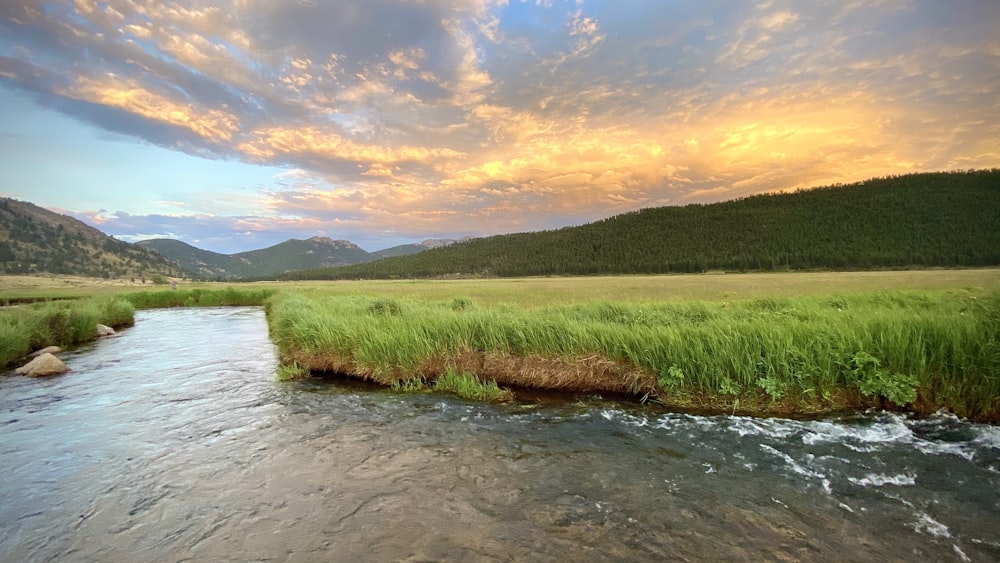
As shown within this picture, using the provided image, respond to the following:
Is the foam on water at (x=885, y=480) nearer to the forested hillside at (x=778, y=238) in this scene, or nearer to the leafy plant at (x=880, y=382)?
the leafy plant at (x=880, y=382)

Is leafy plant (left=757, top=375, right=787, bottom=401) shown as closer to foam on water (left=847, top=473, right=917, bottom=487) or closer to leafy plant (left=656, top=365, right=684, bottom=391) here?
leafy plant (left=656, top=365, right=684, bottom=391)

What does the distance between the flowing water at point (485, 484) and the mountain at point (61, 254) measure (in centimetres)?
14773

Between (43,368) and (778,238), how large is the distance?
159 metres

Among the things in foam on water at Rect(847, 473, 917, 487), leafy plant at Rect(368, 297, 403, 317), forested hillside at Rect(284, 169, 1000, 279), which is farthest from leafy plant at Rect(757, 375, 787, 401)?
forested hillside at Rect(284, 169, 1000, 279)

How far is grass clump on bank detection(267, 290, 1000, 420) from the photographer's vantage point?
8719mm

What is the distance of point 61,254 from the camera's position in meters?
127

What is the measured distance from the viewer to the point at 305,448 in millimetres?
7750

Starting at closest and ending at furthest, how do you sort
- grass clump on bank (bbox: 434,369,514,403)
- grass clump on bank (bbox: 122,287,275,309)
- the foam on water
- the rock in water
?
the foam on water → grass clump on bank (bbox: 434,369,514,403) → the rock in water → grass clump on bank (bbox: 122,287,275,309)

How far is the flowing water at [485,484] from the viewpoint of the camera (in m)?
4.75

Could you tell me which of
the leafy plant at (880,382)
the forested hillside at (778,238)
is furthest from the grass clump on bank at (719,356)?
the forested hillside at (778,238)

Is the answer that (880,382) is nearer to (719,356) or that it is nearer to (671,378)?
(719,356)

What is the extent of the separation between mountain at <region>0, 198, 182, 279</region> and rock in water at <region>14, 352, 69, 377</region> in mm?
135577

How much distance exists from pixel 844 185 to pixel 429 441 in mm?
209997

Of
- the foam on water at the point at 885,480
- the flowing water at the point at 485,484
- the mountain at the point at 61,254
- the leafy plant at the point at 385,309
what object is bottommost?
the foam on water at the point at 885,480
